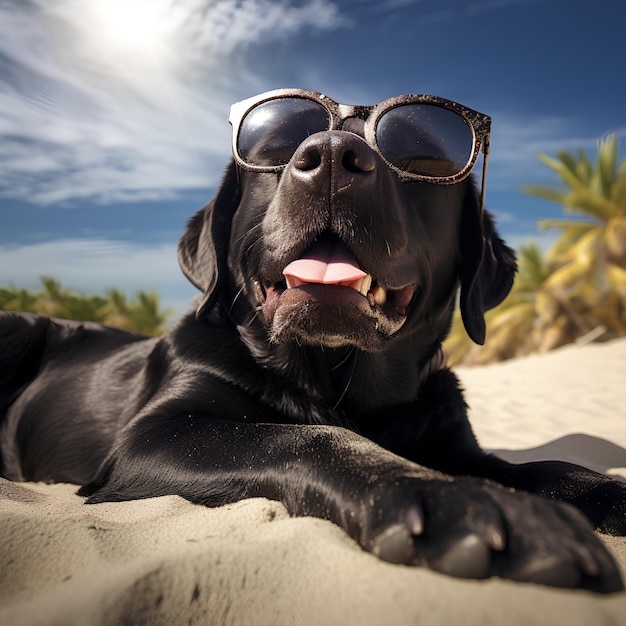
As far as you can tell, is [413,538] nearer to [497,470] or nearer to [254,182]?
[497,470]

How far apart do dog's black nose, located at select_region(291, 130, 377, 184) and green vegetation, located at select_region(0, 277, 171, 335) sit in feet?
47.2

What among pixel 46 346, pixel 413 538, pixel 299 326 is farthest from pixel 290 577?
pixel 46 346

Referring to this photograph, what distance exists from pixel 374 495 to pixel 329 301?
0.81 m

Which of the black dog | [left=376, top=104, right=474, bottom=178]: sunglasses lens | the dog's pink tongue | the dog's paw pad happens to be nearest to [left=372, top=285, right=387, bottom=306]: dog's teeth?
the black dog

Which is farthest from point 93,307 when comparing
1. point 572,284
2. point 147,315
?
point 572,284

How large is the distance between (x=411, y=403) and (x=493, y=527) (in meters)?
1.52

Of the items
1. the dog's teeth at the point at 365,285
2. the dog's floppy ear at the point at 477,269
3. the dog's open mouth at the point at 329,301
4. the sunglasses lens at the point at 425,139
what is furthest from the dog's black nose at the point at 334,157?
the dog's floppy ear at the point at 477,269

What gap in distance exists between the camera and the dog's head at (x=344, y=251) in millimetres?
1993

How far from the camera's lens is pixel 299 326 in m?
2.05

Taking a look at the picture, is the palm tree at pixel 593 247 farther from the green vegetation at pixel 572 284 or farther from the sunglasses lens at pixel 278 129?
the sunglasses lens at pixel 278 129

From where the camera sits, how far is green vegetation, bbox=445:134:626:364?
590 inches

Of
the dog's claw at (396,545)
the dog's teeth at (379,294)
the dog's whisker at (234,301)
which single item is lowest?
the dog's claw at (396,545)

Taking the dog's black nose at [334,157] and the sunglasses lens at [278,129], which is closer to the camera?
the dog's black nose at [334,157]

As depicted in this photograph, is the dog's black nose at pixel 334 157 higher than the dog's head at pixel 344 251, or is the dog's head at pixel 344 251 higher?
the dog's black nose at pixel 334 157
